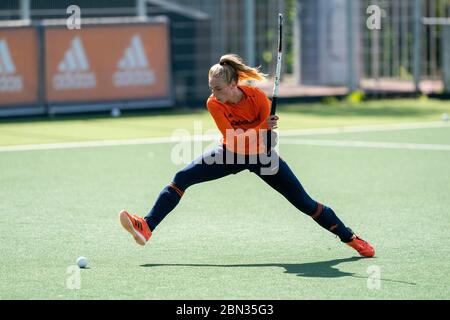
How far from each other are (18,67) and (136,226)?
1302cm

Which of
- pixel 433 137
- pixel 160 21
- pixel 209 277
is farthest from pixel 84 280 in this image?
pixel 160 21

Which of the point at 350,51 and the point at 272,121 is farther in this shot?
the point at 350,51

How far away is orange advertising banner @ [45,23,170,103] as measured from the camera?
2116 centimetres

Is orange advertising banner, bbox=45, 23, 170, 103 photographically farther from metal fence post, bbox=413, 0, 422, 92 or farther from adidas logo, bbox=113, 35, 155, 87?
metal fence post, bbox=413, 0, 422, 92

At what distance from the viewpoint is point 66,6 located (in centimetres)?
2417

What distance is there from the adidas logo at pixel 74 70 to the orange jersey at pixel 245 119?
13177mm

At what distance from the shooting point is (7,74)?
67.3 ft

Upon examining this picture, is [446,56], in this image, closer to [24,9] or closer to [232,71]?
[24,9]

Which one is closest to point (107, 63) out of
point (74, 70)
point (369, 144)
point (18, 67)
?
point (74, 70)

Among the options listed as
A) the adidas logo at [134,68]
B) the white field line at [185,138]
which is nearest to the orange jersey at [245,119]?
the white field line at [185,138]

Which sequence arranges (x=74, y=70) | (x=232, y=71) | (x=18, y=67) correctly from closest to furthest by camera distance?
(x=232, y=71) < (x=18, y=67) < (x=74, y=70)

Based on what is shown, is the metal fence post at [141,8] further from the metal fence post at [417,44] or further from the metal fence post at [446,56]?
the metal fence post at [446,56]
